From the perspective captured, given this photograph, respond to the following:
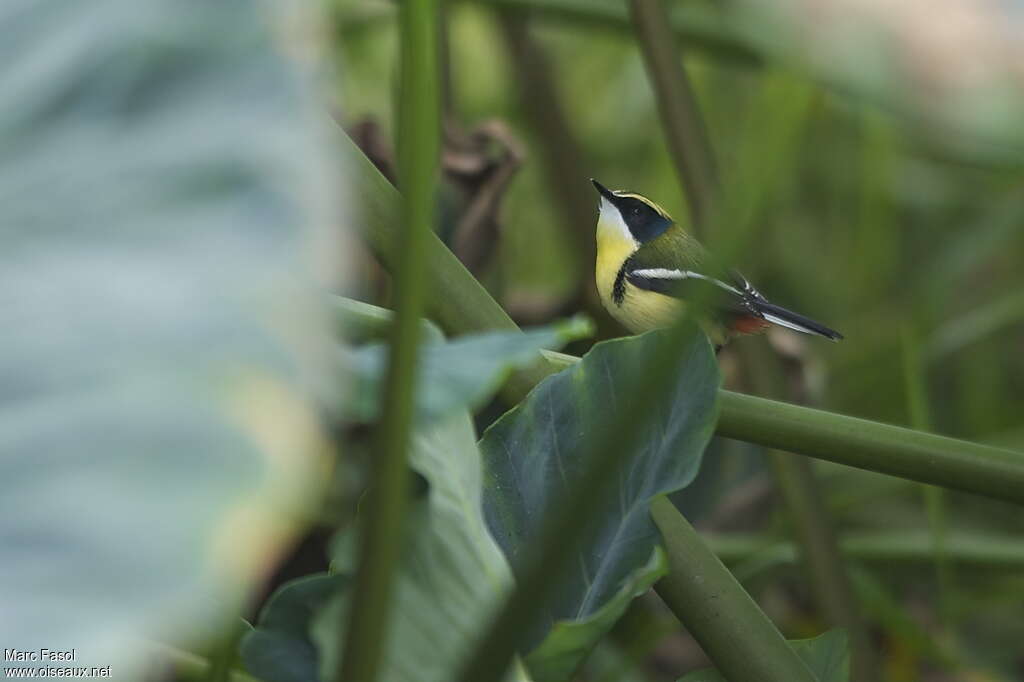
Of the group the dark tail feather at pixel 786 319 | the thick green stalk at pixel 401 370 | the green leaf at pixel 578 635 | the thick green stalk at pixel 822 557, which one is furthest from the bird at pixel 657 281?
the thick green stalk at pixel 401 370

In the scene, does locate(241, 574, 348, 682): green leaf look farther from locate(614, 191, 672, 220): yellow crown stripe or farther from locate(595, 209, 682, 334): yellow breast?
locate(614, 191, 672, 220): yellow crown stripe

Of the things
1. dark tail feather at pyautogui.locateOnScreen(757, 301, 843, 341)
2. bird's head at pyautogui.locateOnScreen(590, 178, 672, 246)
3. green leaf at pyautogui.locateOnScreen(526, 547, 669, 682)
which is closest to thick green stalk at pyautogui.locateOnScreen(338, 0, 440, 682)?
green leaf at pyautogui.locateOnScreen(526, 547, 669, 682)

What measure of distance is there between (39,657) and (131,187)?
14 cm

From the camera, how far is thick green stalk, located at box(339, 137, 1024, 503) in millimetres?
555

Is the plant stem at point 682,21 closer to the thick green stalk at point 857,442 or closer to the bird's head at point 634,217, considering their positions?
the bird's head at point 634,217

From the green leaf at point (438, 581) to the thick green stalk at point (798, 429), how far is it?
0.11 m

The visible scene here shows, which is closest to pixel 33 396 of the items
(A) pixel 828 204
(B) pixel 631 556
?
(B) pixel 631 556

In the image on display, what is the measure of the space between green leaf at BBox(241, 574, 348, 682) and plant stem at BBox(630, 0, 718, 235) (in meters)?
0.46

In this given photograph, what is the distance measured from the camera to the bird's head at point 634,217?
1.10m

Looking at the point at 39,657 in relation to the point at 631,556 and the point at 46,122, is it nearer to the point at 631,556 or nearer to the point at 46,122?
the point at 46,122

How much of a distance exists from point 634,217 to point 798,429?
58 centimetres

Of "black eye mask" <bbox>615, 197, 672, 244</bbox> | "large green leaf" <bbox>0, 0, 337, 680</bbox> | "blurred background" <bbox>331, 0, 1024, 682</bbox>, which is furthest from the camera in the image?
"black eye mask" <bbox>615, 197, 672, 244</bbox>

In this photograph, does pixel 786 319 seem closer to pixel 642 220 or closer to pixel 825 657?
pixel 642 220

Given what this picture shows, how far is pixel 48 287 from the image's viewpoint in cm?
36
